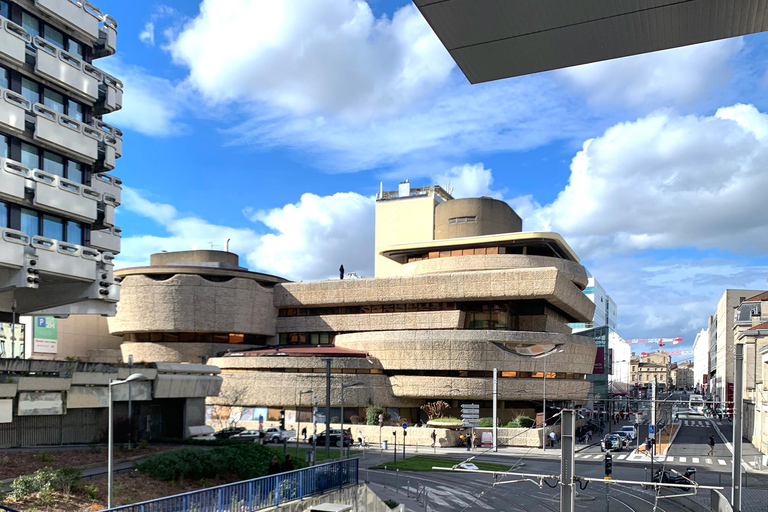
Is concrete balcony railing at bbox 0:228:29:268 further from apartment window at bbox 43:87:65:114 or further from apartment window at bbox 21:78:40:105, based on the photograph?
apartment window at bbox 43:87:65:114

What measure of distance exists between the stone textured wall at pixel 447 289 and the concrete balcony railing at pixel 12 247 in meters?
47.0

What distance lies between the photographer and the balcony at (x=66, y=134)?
2997 centimetres

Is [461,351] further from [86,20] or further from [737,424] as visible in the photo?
[737,424]

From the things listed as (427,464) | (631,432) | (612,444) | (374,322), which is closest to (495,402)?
(612,444)

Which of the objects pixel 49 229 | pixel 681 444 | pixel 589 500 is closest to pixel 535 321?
pixel 681 444

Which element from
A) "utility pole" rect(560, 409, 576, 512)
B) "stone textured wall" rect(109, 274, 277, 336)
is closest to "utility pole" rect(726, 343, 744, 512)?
"utility pole" rect(560, 409, 576, 512)

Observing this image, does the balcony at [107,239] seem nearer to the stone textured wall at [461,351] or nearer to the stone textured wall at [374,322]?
the stone textured wall at [461,351]

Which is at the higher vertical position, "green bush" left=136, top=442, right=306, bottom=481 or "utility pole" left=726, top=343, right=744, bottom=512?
"utility pole" left=726, top=343, right=744, bottom=512

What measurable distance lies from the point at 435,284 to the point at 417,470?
28231 millimetres

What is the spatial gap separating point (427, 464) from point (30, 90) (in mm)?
32953

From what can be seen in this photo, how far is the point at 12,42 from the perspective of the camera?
2841 centimetres

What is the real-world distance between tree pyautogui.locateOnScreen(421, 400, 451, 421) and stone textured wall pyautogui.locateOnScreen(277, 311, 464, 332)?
762 centimetres

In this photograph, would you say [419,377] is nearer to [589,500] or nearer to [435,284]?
[435,284]

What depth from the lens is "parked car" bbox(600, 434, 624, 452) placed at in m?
60.9
